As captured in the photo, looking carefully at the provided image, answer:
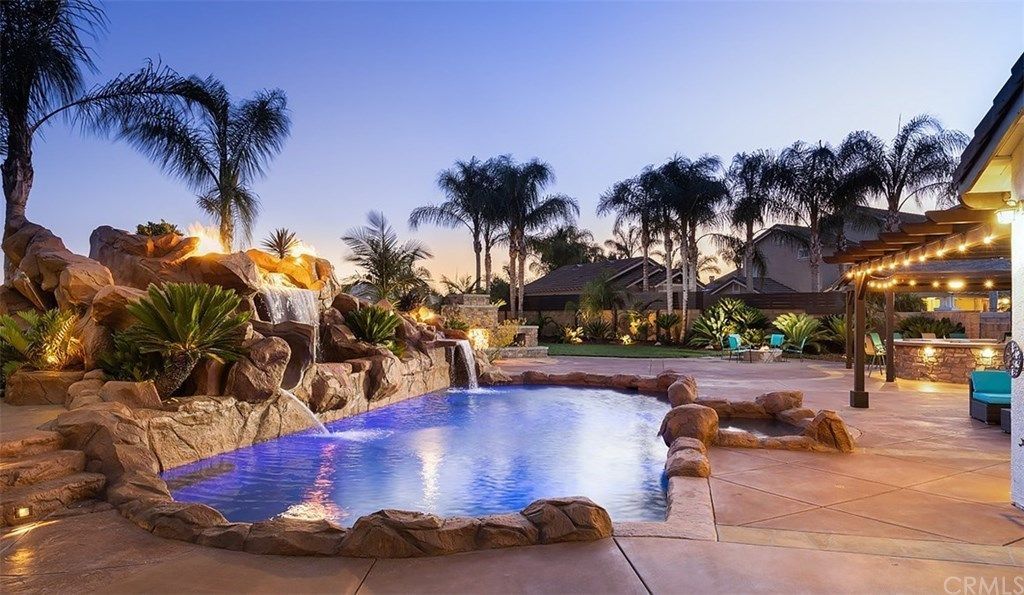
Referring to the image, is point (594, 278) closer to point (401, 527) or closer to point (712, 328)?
point (712, 328)

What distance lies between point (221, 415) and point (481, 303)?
1655 centimetres

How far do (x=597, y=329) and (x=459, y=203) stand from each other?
418 inches

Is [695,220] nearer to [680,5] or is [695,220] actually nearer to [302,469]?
[680,5]

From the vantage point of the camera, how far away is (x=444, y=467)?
700 centimetres

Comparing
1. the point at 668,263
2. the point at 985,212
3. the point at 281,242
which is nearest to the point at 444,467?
the point at 985,212

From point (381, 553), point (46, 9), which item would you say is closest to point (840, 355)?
point (381, 553)

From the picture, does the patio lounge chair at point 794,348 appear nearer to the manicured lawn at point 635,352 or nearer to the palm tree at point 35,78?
the manicured lawn at point 635,352

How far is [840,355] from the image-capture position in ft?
65.2

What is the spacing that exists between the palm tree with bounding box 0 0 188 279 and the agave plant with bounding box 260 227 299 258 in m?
6.16

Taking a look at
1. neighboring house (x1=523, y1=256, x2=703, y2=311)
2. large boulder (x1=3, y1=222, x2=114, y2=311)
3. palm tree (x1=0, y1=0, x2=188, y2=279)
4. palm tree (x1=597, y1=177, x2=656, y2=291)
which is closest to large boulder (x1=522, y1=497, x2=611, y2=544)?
large boulder (x1=3, y1=222, x2=114, y2=311)

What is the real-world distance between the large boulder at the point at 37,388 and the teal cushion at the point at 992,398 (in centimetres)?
1235

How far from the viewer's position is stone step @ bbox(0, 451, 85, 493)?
15.5 ft

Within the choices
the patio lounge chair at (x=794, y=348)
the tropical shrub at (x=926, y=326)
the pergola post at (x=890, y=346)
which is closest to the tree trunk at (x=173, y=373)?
the pergola post at (x=890, y=346)

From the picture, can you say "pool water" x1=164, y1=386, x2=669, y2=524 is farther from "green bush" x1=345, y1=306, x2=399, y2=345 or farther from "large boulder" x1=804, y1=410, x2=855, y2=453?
"green bush" x1=345, y1=306, x2=399, y2=345
